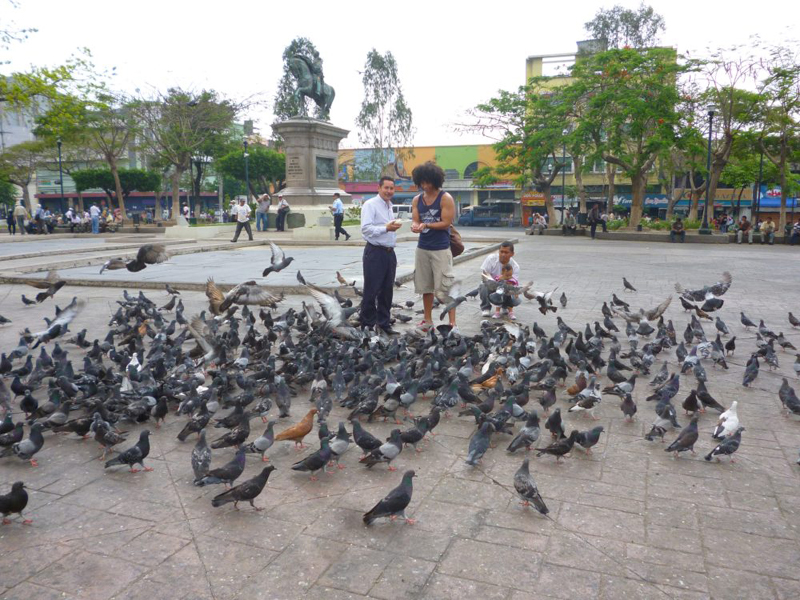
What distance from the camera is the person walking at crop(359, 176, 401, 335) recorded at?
7.36 m

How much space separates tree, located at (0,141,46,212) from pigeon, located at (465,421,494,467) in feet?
160

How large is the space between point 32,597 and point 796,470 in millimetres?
4507

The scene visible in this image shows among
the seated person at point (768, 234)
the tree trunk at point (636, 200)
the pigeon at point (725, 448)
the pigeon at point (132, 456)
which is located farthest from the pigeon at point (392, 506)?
the seated person at point (768, 234)

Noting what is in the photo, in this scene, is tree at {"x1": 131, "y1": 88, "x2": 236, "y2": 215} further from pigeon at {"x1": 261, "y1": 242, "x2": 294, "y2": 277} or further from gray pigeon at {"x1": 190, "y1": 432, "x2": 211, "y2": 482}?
gray pigeon at {"x1": 190, "y1": 432, "x2": 211, "y2": 482}

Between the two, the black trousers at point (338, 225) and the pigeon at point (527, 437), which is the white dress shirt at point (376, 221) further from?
the black trousers at point (338, 225)

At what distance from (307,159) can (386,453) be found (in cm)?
2626

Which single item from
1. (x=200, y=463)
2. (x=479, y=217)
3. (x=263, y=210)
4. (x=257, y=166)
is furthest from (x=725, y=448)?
(x=257, y=166)

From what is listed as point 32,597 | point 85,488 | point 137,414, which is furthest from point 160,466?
point 32,597

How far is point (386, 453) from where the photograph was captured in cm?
399

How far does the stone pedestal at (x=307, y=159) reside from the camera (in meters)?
28.2

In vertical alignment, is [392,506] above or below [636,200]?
below

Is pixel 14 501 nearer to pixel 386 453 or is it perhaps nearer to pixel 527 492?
pixel 386 453

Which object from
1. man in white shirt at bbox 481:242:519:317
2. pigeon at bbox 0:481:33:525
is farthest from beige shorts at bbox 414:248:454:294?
pigeon at bbox 0:481:33:525

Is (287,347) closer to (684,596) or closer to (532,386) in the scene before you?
(532,386)
